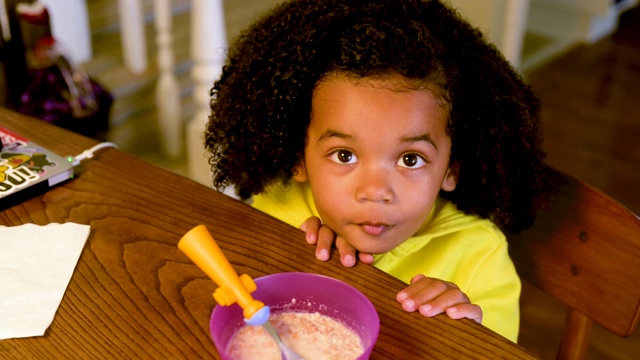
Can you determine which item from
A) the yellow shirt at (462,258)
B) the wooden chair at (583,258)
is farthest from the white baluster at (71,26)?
the wooden chair at (583,258)

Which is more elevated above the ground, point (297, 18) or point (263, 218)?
point (297, 18)

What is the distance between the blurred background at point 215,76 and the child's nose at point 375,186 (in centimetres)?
117

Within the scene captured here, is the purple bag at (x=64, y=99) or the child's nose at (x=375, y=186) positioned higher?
the child's nose at (x=375, y=186)

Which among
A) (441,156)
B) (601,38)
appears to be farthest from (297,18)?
(601,38)

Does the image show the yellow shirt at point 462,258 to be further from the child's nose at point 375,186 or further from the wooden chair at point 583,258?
the child's nose at point 375,186

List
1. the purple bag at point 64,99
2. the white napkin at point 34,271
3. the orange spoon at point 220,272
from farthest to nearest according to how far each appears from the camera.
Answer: the purple bag at point 64,99
the white napkin at point 34,271
the orange spoon at point 220,272

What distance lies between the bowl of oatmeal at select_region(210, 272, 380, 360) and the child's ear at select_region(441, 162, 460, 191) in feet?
1.28

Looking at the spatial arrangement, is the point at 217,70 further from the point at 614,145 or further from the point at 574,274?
the point at 614,145

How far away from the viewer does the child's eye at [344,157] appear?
89 cm

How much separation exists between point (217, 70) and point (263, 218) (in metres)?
1.25

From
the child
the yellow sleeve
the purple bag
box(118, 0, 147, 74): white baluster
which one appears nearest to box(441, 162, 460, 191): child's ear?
the child

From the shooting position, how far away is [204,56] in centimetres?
202

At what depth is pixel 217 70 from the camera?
2.05 meters

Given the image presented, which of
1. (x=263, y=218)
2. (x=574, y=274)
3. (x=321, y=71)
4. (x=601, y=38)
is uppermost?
(x=321, y=71)
